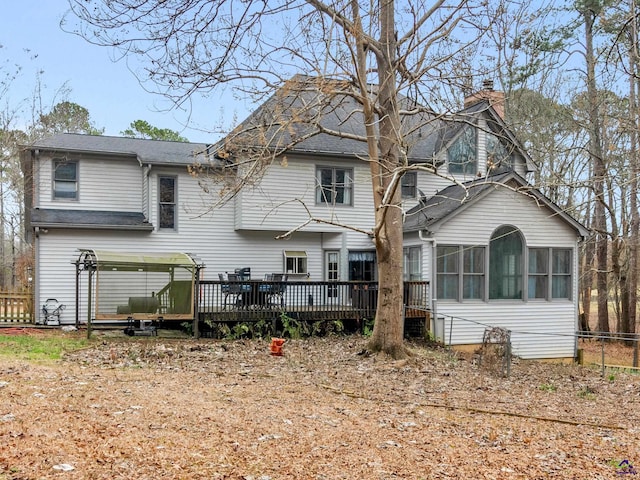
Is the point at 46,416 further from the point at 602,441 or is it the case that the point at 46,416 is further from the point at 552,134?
the point at 552,134

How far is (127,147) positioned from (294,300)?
7.49m

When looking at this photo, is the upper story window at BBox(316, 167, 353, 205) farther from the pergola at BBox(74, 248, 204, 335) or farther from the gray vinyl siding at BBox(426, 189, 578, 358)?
the pergola at BBox(74, 248, 204, 335)

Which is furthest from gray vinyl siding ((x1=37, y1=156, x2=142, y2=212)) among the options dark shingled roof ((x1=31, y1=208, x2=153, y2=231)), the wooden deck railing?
the wooden deck railing

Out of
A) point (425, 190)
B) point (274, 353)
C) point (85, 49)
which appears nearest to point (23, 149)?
point (85, 49)

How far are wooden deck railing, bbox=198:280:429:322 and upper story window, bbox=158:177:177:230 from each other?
3057mm

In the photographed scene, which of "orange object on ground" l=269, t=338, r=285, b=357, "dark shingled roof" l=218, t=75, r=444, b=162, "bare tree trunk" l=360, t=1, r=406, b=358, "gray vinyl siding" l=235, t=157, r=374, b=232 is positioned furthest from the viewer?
"gray vinyl siding" l=235, t=157, r=374, b=232

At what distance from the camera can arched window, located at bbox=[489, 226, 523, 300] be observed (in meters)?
16.8

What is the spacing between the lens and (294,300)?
16.0 meters

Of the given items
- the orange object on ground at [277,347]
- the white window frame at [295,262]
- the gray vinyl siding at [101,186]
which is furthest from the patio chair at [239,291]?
the gray vinyl siding at [101,186]

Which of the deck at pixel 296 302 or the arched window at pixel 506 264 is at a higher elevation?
the arched window at pixel 506 264

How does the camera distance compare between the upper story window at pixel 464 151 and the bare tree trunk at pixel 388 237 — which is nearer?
the bare tree trunk at pixel 388 237

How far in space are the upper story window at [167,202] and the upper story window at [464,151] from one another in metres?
9.26

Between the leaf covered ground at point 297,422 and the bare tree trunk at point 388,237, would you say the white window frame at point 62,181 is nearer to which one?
Answer: the leaf covered ground at point 297,422

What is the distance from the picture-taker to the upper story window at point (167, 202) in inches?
683
